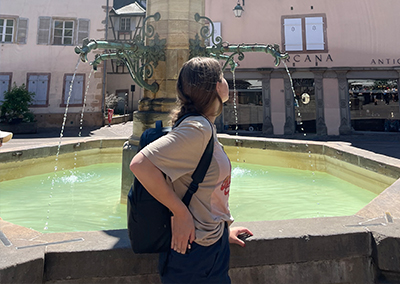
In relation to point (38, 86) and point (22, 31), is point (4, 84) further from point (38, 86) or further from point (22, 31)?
point (22, 31)

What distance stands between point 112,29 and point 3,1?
32.1 feet

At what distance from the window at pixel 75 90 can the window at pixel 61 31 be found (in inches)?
79.5

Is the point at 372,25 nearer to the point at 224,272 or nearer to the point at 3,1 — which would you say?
the point at 224,272

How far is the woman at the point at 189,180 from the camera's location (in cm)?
102

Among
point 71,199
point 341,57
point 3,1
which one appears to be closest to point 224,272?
point 71,199

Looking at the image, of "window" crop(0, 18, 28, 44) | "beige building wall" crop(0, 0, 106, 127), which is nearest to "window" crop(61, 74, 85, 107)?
"beige building wall" crop(0, 0, 106, 127)

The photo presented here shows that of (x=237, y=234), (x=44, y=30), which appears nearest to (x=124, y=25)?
(x=44, y=30)

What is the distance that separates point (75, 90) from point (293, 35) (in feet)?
42.1

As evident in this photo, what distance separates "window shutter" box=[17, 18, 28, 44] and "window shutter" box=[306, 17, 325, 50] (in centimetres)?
1582

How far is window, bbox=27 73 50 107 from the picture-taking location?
54.7 feet

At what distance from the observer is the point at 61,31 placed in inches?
664

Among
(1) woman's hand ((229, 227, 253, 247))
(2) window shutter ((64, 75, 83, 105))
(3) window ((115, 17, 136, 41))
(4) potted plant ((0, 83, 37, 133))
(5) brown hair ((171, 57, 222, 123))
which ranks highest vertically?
(3) window ((115, 17, 136, 41))

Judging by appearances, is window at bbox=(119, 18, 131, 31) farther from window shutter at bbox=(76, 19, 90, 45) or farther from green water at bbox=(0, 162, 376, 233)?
green water at bbox=(0, 162, 376, 233)

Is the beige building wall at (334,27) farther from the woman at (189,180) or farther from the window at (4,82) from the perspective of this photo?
the woman at (189,180)
